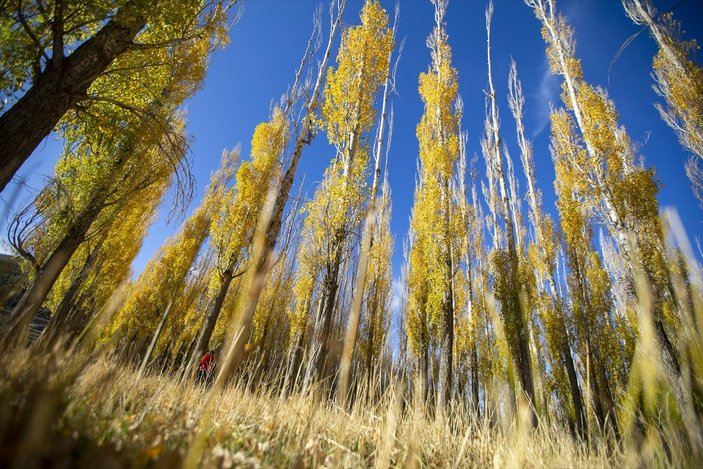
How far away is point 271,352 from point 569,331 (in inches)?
579

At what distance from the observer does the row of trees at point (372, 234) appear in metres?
4.91

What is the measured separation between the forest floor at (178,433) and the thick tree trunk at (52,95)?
2330mm

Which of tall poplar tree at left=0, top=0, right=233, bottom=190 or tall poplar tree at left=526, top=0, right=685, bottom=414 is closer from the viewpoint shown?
tall poplar tree at left=0, top=0, right=233, bottom=190

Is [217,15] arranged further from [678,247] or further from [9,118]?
[678,247]

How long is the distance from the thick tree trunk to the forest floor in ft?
7.64

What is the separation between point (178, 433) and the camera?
1.88 m

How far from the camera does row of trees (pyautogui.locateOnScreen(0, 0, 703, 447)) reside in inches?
193

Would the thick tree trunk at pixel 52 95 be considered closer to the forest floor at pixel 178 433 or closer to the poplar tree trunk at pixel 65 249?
the forest floor at pixel 178 433

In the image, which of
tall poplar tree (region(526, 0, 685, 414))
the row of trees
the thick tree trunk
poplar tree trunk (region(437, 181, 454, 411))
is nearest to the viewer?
the thick tree trunk

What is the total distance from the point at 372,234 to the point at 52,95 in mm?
9524

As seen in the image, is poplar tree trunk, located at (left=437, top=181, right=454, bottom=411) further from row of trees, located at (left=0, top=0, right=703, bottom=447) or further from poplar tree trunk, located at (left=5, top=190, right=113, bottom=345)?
poplar tree trunk, located at (left=5, top=190, right=113, bottom=345)

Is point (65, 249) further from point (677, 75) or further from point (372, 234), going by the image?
point (677, 75)

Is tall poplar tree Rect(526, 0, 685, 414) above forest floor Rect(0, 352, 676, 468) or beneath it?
above

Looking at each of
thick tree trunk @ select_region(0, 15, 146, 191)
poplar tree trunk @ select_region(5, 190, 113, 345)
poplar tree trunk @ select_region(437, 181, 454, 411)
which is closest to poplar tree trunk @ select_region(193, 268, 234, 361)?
poplar tree trunk @ select_region(5, 190, 113, 345)
